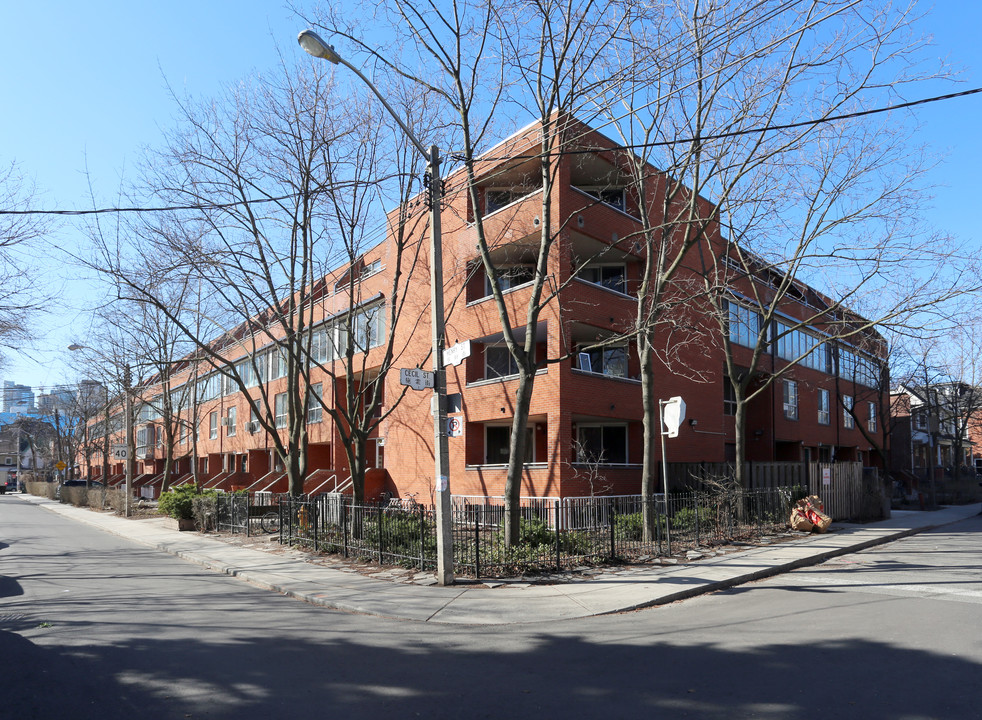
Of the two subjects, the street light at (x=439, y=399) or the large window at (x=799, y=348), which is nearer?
the street light at (x=439, y=399)

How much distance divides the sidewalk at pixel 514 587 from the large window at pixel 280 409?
21753 millimetres

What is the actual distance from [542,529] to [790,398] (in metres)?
26.7

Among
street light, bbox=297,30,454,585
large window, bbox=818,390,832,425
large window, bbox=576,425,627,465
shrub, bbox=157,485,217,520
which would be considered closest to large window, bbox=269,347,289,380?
shrub, bbox=157,485,217,520

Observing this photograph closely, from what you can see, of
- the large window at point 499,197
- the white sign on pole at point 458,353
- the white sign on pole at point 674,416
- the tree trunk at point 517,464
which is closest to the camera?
the white sign on pole at point 458,353

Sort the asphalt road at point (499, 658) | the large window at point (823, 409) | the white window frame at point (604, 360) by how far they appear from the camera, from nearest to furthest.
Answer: the asphalt road at point (499, 658) < the white window frame at point (604, 360) < the large window at point (823, 409)

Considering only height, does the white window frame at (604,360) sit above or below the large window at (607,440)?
above

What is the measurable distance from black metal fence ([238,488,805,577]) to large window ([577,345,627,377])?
512 centimetres

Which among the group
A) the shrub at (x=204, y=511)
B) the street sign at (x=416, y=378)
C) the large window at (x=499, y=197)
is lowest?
the shrub at (x=204, y=511)

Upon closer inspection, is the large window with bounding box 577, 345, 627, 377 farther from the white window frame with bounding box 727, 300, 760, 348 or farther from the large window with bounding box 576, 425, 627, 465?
the white window frame with bounding box 727, 300, 760, 348

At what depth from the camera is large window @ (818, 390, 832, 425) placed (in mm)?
40344

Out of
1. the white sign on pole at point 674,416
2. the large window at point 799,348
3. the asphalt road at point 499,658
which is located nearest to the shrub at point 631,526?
the white sign on pole at point 674,416

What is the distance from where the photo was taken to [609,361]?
78.1ft

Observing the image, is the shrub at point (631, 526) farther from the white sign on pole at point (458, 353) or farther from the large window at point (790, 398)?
the large window at point (790, 398)

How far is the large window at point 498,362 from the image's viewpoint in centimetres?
2394
